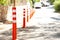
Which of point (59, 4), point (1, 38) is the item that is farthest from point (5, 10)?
point (59, 4)

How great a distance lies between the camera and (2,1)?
17000 mm

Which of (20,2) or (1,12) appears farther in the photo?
(20,2)

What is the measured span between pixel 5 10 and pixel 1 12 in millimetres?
371

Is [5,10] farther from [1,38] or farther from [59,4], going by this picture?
[59,4]

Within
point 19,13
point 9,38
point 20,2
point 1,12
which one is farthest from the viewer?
point 20,2

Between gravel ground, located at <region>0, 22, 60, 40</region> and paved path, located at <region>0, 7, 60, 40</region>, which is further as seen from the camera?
paved path, located at <region>0, 7, 60, 40</region>

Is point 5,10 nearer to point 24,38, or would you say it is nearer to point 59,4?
point 24,38

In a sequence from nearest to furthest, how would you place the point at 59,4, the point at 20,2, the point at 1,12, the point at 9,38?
the point at 9,38
the point at 1,12
the point at 20,2
the point at 59,4

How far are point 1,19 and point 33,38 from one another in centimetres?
691

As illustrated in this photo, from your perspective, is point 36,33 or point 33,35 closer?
point 33,35

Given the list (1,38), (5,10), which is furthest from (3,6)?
(1,38)

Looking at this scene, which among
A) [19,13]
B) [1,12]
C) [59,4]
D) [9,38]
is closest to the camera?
[9,38]

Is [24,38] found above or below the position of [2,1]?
below

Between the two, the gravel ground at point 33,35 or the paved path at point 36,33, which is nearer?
the gravel ground at point 33,35
